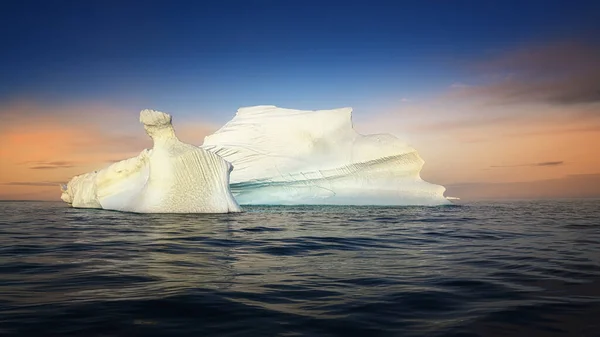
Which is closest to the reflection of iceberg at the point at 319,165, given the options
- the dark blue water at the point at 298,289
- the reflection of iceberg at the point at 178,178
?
the reflection of iceberg at the point at 178,178

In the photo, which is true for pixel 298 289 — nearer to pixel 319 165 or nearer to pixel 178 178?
pixel 178 178

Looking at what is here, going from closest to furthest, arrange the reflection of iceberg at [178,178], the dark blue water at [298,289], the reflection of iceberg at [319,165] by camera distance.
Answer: the dark blue water at [298,289] < the reflection of iceberg at [178,178] < the reflection of iceberg at [319,165]

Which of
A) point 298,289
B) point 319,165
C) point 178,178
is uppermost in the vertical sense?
point 319,165

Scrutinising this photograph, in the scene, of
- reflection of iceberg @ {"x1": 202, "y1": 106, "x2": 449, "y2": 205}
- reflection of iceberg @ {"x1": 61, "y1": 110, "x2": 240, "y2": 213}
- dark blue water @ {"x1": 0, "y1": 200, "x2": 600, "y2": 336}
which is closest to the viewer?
dark blue water @ {"x1": 0, "y1": 200, "x2": 600, "y2": 336}

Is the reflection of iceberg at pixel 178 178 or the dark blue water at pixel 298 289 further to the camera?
the reflection of iceberg at pixel 178 178

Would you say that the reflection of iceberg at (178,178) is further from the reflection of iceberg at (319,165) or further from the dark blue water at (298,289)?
the dark blue water at (298,289)

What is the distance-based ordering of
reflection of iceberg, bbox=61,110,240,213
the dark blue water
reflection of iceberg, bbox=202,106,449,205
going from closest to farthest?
the dark blue water, reflection of iceberg, bbox=61,110,240,213, reflection of iceberg, bbox=202,106,449,205

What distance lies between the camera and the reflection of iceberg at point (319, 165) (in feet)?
101

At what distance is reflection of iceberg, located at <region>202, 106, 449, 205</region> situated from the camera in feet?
101

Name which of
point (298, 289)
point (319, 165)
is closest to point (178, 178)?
point (319, 165)

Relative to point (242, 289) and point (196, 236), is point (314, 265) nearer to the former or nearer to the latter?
point (242, 289)

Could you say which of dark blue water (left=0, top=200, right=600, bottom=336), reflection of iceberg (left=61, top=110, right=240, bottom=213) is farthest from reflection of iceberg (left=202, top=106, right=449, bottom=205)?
dark blue water (left=0, top=200, right=600, bottom=336)

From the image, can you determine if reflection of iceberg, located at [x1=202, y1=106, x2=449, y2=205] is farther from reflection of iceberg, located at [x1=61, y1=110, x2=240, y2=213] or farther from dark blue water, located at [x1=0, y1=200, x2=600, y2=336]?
dark blue water, located at [x1=0, y1=200, x2=600, y2=336]

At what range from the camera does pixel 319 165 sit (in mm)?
31203
